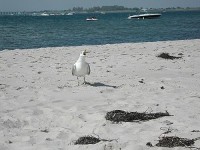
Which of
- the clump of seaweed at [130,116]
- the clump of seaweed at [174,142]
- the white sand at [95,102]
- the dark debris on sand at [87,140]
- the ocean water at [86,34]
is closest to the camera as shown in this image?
the clump of seaweed at [174,142]

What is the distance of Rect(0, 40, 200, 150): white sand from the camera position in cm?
607

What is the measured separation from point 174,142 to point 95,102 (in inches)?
123

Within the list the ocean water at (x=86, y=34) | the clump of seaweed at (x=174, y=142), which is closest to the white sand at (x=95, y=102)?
the clump of seaweed at (x=174, y=142)

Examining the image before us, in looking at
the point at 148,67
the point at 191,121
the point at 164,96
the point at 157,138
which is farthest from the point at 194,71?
the point at 157,138

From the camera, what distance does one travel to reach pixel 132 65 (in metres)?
13.9

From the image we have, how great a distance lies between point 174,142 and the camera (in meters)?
5.57

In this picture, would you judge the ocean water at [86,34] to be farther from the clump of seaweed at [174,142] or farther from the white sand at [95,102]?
the clump of seaweed at [174,142]

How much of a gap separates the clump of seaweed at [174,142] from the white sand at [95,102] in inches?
4.6

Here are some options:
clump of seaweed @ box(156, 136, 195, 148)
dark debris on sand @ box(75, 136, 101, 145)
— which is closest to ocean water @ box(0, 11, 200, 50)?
dark debris on sand @ box(75, 136, 101, 145)

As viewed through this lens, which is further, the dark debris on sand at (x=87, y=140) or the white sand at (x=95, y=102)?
the white sand at (x=95, y=102)

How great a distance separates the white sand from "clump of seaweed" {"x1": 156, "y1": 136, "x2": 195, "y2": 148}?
116 mm

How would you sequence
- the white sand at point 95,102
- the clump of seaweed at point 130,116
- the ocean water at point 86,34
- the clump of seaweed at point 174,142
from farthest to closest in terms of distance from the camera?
the ocean water at point 86,34 < the clump of seaweed at point 130,116 < the white sand at point 95,102 < the clump of seaweed at point 174,142

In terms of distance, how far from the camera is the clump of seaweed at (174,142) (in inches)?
217

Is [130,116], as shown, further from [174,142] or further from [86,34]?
[86,34]
